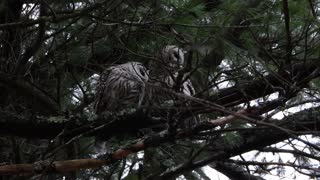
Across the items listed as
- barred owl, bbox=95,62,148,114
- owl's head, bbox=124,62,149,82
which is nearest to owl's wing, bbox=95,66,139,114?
barred owl, bbox=95,62,148,114

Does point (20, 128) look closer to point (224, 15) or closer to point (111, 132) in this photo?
point (111, 132)

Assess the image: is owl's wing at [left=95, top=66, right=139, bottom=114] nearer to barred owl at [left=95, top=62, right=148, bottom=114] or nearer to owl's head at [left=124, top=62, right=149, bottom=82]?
barred owl at [left=95, top=62, right=148, bottom=114]

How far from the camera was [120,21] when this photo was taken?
340 centimetres

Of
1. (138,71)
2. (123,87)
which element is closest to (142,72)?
(138,71)

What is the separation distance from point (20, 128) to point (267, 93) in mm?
1452

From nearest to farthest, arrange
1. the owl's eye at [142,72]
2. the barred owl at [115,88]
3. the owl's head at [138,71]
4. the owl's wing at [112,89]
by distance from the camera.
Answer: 1. the owl's head at [138,71]
2. the owl's eye at [142,72]
3. the barred owl at [115,88]
4. the owl's wing at [112,89]

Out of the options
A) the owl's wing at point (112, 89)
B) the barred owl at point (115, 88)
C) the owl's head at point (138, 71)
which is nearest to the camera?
the owl's head at point (138, 71)

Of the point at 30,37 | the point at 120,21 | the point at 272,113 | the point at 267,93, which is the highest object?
the point at 30,37

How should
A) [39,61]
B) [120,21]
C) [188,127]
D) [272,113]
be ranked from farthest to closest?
[39,61]
[120,21]
[188,127]
[272,113]

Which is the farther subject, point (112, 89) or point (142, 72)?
point (112, 89)

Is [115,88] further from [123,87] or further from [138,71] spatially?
[138,71]

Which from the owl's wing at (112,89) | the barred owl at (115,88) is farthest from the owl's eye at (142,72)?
the owl's wing at (112,89)

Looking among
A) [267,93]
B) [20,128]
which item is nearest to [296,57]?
[267,93]

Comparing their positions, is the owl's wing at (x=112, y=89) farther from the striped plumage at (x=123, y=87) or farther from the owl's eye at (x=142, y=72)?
the owl's eye at (x=142, y=72)
